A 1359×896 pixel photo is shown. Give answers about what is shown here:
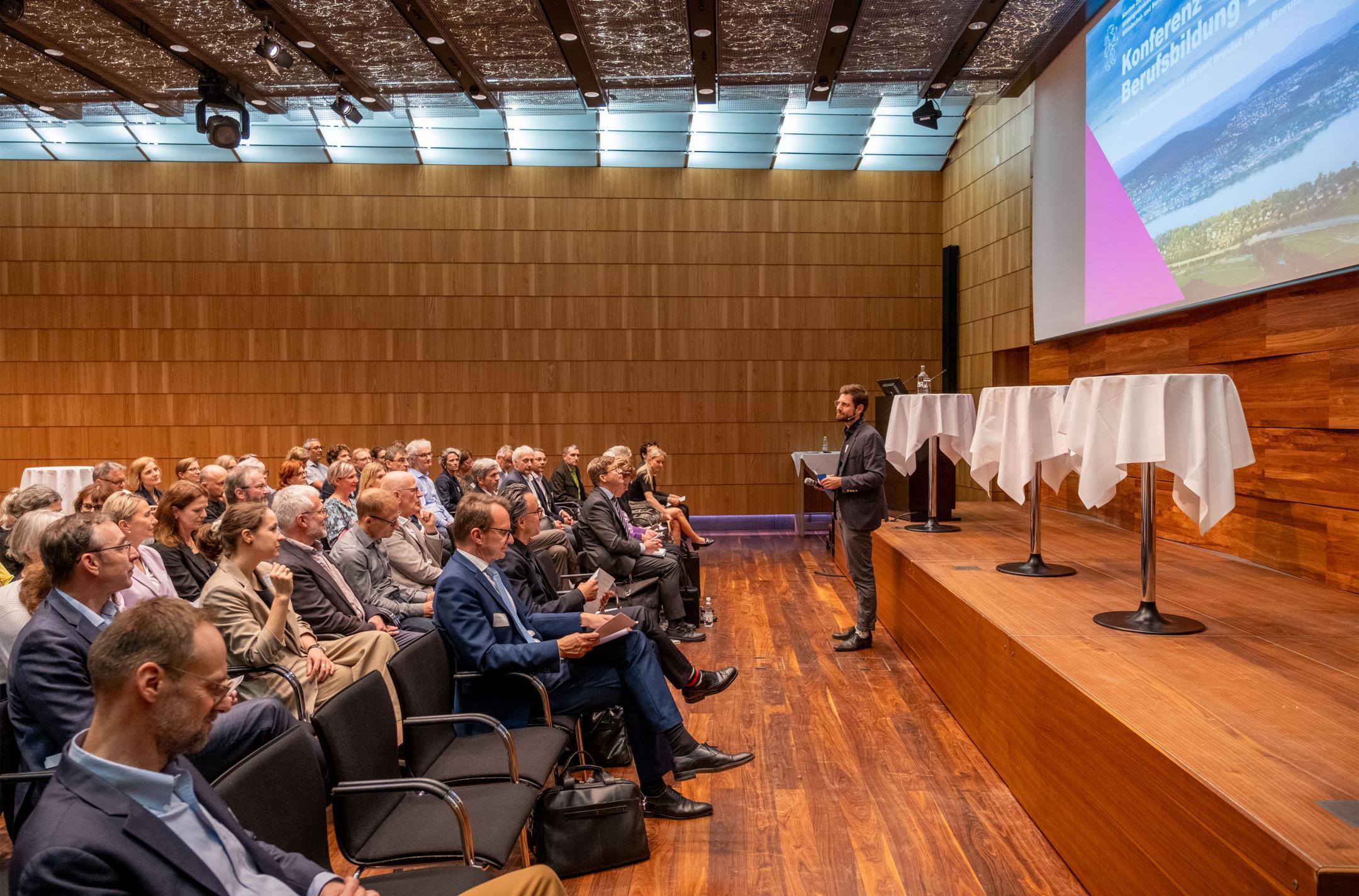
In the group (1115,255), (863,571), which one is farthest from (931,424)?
(1115,255)

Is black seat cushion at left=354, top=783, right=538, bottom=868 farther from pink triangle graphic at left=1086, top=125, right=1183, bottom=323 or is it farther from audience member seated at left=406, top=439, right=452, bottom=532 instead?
pink triangle graphic at left=1086, top=125, right=1183, bottom=323

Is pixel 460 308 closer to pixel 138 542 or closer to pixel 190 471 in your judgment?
pixel 190 471

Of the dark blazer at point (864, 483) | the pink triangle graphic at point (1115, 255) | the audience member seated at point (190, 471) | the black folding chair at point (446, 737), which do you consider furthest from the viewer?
the audience member seated at point (190, 471)

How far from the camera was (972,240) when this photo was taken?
10.5 meters

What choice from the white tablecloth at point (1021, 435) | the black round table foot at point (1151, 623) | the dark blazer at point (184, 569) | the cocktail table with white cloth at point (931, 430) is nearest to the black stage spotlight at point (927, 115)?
the cocktail table with white cloth at point (931, 430)

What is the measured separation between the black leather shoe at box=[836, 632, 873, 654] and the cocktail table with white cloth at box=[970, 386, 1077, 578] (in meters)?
1.06

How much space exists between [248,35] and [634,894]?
23.7 feet

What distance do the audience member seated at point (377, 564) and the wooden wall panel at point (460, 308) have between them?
697 cm

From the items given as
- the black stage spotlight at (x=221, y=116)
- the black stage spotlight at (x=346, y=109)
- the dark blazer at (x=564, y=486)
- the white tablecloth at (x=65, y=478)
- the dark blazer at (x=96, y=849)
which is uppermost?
the black stage spotlight at (x=346, y=109)

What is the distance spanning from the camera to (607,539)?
→ 554 centimetres

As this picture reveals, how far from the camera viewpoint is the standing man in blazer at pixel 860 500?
5527mm

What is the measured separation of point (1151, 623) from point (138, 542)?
4.05 metres

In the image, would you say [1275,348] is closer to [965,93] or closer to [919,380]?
[919,380]

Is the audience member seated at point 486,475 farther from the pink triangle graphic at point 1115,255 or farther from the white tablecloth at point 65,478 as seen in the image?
the pink triangle graphic at point 1115,255
